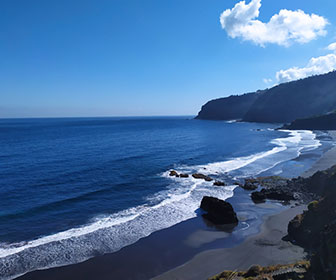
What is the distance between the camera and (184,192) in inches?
1150

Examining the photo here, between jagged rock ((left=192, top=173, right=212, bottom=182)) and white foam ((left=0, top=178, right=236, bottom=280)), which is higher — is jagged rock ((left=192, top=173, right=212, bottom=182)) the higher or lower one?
the higher one

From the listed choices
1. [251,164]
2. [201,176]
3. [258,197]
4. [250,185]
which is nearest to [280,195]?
[258,197]

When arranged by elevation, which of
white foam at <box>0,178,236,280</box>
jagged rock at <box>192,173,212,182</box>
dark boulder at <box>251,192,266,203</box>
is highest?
jagged rock at <box>192,173,212,182</box>

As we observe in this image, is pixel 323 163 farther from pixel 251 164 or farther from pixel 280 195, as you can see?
pixel 280 195

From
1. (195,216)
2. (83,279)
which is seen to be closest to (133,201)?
(195,216)

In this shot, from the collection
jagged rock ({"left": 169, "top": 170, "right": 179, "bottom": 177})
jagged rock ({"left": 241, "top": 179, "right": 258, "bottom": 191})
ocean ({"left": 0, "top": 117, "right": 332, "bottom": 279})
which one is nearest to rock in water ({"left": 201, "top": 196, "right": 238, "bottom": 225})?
ocean ({"left": 0, "top": 117, "right": 332, "bottom": 279})

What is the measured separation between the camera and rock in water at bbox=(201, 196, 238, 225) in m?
21.4

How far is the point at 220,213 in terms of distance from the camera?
21828 mm

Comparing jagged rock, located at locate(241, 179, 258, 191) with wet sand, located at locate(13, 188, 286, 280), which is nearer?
wet sand, located at locate(13, 188, 286, 280)

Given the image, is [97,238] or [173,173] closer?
[97,238]

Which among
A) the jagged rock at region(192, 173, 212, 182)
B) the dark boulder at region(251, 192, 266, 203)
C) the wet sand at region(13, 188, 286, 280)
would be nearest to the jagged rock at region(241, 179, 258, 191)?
the dark boulder at region(251, 192, 266, 203)

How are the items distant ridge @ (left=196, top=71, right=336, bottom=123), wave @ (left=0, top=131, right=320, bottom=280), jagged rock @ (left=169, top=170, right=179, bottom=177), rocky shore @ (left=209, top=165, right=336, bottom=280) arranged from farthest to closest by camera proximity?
distant ridge @ (left=196, top=71, right=336, bottom=123)
jagged rock @ (left=169, top=170, right=179, bottom=177)
wave @ (left=0, top=131, right=320, bottom=280)
rocky shore @ (left=209, top=165, right=336, bottom=280)

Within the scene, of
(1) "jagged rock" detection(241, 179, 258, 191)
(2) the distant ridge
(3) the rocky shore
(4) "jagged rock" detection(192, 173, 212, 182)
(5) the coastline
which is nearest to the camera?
(3) the rocky shore

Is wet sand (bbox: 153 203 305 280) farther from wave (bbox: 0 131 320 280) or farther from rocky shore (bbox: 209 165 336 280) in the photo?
wave (bbox: 0 131 320 280)
